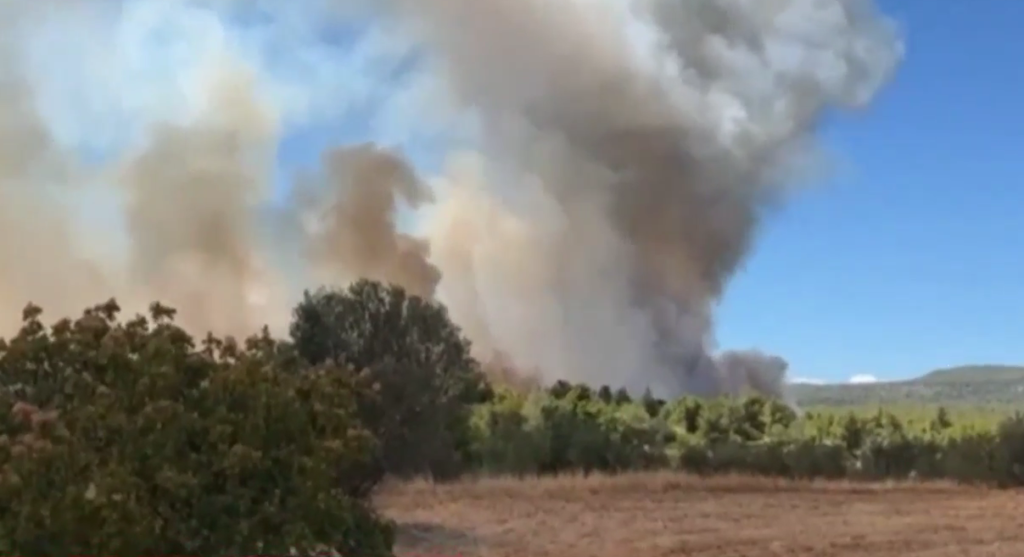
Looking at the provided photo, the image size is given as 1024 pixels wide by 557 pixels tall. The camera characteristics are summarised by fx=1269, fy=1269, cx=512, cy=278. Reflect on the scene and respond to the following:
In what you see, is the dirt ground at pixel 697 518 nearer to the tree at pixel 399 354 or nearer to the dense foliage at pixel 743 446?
the tree at pixel 399 354

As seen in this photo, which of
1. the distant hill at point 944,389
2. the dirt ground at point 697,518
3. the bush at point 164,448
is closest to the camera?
the bush at point 164,448

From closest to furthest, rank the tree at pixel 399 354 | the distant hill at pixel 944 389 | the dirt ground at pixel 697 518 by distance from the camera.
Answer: the dirt ground at pixel 697 518 → the tree at pixel 399 354 → the distant hill at pixel 944 389

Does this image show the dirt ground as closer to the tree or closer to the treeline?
the tree

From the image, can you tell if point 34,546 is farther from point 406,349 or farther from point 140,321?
point 406,349

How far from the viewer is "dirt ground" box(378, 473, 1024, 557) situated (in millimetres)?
15461

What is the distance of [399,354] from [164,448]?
12679 millimetres

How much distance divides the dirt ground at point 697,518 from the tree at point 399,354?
85 centimetres

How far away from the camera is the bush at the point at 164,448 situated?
A: 25.5 feet

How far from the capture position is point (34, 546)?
307 inches

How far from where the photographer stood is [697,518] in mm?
18125

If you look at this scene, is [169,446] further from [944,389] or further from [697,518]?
[944,389]

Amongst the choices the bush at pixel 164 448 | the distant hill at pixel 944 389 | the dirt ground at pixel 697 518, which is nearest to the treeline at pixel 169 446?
the bush at pixel 164 448

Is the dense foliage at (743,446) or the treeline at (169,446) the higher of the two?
the dense foliage at (743,446)

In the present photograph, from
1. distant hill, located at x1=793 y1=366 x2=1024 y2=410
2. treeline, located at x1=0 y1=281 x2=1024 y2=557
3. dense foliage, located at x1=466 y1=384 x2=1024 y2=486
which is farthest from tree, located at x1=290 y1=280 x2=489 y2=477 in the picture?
distant hill, located at x1=793 y1=366 x2=1024 y2=410
